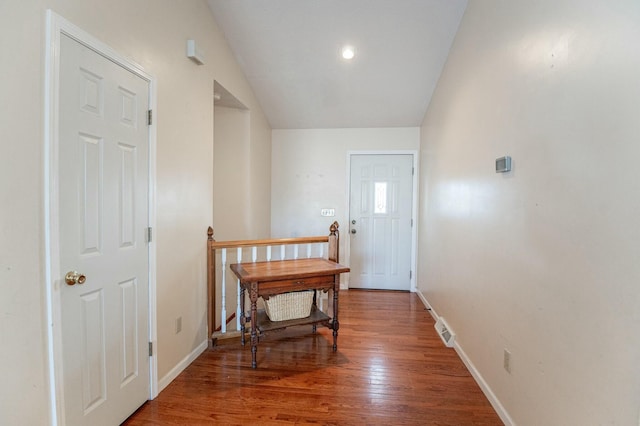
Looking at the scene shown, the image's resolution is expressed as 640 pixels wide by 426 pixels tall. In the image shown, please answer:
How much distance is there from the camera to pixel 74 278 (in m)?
1.41

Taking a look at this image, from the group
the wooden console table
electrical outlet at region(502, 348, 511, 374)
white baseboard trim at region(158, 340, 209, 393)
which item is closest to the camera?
electrical outlet at region(502, 348, 511, 374)

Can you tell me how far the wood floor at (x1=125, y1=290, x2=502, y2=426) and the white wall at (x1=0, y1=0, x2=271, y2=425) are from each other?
330 millimetres

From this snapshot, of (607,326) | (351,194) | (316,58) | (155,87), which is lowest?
(607,326)

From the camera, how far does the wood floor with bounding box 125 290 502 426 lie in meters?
1.83

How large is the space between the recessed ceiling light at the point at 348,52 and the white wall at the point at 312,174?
143cm

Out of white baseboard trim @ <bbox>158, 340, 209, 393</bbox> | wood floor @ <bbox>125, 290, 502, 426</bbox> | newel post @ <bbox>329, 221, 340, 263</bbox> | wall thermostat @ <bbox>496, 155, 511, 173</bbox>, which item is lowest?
wood floor @ <bbox>125, 290, 502, 426</bbox>

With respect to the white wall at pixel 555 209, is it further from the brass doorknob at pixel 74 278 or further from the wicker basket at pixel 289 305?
the brass doorknob at pixel 74 278

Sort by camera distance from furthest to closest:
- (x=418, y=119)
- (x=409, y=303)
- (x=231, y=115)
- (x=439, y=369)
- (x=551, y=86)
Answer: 1. (x=418, y=119)
2. (x=409, y=303)
3. (x=231, y=115)
4. (x=439, y=369)
5. (x=551, y=86)

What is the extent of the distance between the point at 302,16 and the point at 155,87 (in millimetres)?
1547

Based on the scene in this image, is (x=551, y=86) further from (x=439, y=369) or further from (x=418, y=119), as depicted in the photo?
(x=418, y=119)

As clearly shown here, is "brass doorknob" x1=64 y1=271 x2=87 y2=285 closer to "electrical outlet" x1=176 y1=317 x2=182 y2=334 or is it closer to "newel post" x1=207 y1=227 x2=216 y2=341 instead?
"electrical outlet" x1=176 y1=317 x2=182 y2=334

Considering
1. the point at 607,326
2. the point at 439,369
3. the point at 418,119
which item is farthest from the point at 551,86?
the point at 418,119

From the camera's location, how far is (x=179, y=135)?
2248mm

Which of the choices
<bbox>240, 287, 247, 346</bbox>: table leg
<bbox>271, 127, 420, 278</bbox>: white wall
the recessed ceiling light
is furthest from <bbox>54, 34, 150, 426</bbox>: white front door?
<bbox>271, 127, 420, 278</bbox>: white wall
